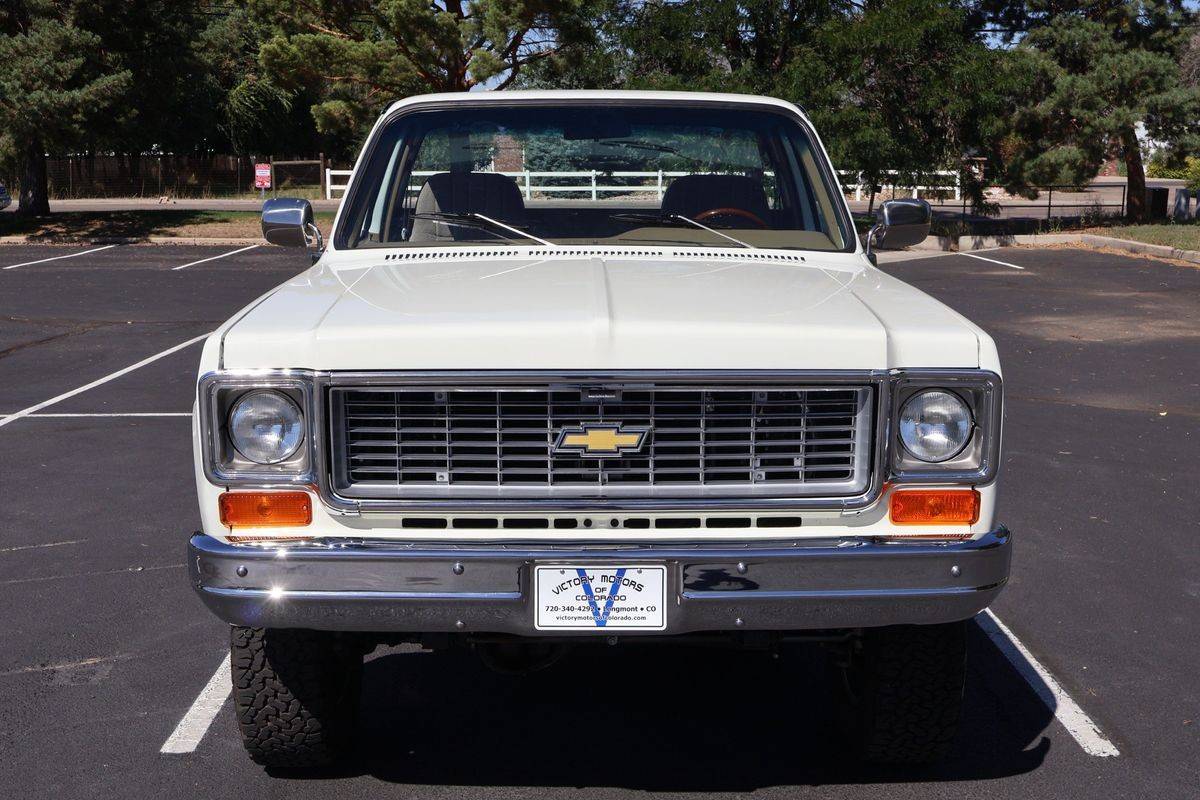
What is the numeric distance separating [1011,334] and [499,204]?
9.86m

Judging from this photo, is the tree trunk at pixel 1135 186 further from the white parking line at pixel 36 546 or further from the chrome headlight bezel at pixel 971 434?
the chrome headlight bezel at pixel 971 434

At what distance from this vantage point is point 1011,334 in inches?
530

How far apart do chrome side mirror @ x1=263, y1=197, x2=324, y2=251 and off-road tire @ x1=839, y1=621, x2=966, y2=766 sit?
8.79 feet

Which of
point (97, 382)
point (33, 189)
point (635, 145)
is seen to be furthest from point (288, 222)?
point (33, 189)

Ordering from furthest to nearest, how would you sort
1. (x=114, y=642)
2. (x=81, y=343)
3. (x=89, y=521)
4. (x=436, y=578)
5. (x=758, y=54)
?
(x=758, y=54), (x=81, y=343), (x=89, y=521), (x=114, y=642), (x=436, y=578)

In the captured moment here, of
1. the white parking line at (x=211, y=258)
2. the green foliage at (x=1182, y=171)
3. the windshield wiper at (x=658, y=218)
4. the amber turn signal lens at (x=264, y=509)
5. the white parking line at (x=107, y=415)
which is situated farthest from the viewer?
the green foliage at (x=1182, y=171)

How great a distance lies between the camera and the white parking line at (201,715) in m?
4.09

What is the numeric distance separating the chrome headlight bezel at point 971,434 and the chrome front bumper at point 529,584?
204 mm

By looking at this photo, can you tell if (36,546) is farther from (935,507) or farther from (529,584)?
(935,507)

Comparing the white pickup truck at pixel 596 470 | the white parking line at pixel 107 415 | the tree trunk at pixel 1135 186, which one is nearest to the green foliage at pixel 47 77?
the white parking line at pixel 107 415

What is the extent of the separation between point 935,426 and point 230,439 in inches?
70.7

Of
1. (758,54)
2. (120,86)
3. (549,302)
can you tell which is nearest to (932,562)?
(549,302)

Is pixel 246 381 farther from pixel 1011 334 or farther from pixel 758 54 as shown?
pixel 758 54

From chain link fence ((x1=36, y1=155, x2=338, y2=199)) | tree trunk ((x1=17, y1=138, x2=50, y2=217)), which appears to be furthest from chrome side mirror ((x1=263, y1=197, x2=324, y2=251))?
chain link fence ((x1=36, y1=155, x2=338, y2=199))
